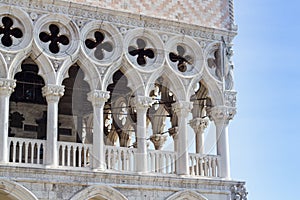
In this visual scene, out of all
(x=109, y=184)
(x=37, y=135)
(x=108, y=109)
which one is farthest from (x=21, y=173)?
(x=108, y=109)

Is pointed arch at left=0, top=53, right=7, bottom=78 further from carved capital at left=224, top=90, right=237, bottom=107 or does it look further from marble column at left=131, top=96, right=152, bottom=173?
carved capital at left=224, top=90, right=237, bottom=107

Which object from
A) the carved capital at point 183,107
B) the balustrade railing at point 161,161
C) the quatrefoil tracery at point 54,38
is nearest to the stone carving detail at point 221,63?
the carved capital at point 183,107

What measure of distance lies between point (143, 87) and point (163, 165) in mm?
1582

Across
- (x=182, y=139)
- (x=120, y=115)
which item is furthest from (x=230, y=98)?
(x=120, y=115)

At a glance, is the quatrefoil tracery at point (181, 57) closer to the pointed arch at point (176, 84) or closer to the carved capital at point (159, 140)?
the pointed arch at point (176, 84)

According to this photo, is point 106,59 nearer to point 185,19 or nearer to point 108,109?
point 185,19

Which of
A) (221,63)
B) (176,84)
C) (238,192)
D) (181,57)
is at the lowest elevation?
(238,192)

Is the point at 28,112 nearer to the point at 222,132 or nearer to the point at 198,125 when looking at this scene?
the point at 198,125

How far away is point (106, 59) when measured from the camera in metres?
13.0

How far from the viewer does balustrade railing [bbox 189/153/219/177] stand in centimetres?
1362

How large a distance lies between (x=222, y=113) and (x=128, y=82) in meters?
2.09

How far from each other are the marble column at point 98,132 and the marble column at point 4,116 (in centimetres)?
162

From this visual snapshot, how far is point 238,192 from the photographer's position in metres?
13.6

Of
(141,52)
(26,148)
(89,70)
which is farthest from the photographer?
(141,52)
